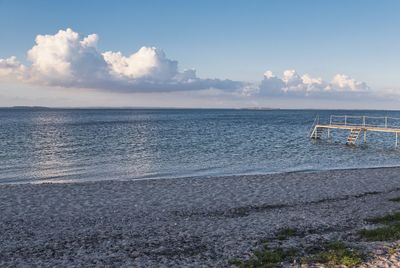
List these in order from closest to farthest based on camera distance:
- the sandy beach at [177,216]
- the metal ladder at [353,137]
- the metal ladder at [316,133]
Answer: the sandy beach at [177,216], the metal ladder at [353,137], the metal ladder at [316,133]

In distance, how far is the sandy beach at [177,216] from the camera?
397 inches

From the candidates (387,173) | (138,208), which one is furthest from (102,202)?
(387,173)

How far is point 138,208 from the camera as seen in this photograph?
16359 mm

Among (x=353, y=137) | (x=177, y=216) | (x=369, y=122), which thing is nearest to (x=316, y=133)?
(x=353, y=137)

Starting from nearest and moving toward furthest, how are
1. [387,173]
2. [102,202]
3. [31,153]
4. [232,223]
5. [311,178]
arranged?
[232,223]
[102,202]
[311,178]
[387,173]
[31,153]

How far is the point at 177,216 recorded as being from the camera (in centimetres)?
1483

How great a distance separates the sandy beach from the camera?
397 inches

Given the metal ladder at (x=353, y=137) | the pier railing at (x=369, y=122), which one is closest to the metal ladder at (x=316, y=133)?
the pier railing at (x=369, y=122)

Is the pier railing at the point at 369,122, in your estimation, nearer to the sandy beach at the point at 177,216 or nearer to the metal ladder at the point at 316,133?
the metal ladder at the point at 316,133

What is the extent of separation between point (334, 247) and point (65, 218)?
348 inches

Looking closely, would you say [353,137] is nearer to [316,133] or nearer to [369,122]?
[316,133]

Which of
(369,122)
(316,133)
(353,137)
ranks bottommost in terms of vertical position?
(369,122)

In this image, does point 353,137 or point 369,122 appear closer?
point 353,137

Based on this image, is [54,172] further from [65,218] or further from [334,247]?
[334,247]
